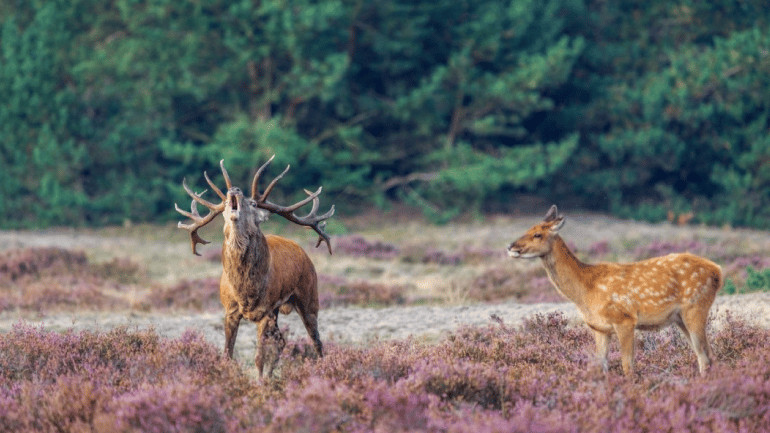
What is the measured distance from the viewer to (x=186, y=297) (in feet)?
45.9

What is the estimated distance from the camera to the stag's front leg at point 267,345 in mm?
7660

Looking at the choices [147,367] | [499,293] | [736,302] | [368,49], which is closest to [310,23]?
[368,49]

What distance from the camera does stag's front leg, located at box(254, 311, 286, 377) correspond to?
7.66 m

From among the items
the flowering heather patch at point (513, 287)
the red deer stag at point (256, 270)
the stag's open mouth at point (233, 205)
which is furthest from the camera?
the flowering heather patch at point (513, 287)

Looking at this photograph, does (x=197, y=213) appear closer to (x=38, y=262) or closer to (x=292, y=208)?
(x=292, y=208)

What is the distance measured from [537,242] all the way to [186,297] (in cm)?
823

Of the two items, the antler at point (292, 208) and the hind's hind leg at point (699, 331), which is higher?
the antler at point (292, 208)

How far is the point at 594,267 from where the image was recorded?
7.28 meters

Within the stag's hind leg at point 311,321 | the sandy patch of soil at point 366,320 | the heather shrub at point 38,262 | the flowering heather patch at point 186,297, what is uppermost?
the stag's hind leg at point 311,321

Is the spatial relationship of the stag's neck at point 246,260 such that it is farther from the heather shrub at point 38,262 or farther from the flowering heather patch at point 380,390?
the heather shrub at point 38,262

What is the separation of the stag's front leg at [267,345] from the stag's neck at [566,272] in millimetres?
2425

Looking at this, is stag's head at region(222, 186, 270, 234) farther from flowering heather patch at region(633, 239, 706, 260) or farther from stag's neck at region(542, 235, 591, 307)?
flowering heather patch at region(633, 239, 706, 260)

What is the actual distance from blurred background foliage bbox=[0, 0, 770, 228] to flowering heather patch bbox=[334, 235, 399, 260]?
4230 mm

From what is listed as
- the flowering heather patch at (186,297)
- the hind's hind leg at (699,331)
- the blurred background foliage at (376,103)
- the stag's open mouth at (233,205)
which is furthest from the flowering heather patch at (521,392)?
the blurred background foliage at (376,103)
